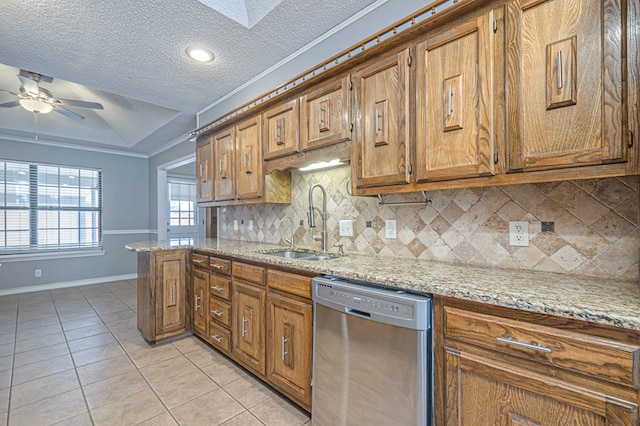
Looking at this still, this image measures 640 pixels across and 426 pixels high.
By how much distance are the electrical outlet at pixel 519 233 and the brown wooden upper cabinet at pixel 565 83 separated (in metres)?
0.39

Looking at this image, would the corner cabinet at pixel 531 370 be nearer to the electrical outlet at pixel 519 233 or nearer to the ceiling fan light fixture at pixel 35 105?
the electrical outlet at pixel 519 233

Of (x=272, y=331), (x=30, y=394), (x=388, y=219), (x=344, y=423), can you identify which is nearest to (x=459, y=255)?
(x=388, y=219)

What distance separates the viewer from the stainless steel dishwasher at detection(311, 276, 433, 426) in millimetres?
1232

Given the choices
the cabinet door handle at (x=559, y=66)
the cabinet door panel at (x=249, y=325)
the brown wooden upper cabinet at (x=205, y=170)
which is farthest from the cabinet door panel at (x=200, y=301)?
the cabinet door handle at (x=559, y=66)

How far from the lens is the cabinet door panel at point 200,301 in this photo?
2770mm

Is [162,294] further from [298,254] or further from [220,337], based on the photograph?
[298,254]

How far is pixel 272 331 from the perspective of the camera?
2.02 m

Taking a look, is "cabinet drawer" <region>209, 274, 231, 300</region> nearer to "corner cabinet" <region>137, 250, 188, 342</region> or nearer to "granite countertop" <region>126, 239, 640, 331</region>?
"corner cabinet" <region>137, 250, 188, 342</region>

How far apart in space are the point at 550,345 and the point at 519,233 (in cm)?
72

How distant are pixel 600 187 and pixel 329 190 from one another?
1.69m

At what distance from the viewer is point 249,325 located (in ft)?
7.29

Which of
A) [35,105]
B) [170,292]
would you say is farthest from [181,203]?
[170,292]

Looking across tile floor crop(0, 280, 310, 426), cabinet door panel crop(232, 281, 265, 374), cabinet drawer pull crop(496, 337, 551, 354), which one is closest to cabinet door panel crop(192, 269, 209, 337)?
tile floor crop(0, 280, 310, 426)

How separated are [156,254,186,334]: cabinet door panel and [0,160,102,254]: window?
4.07 meters
